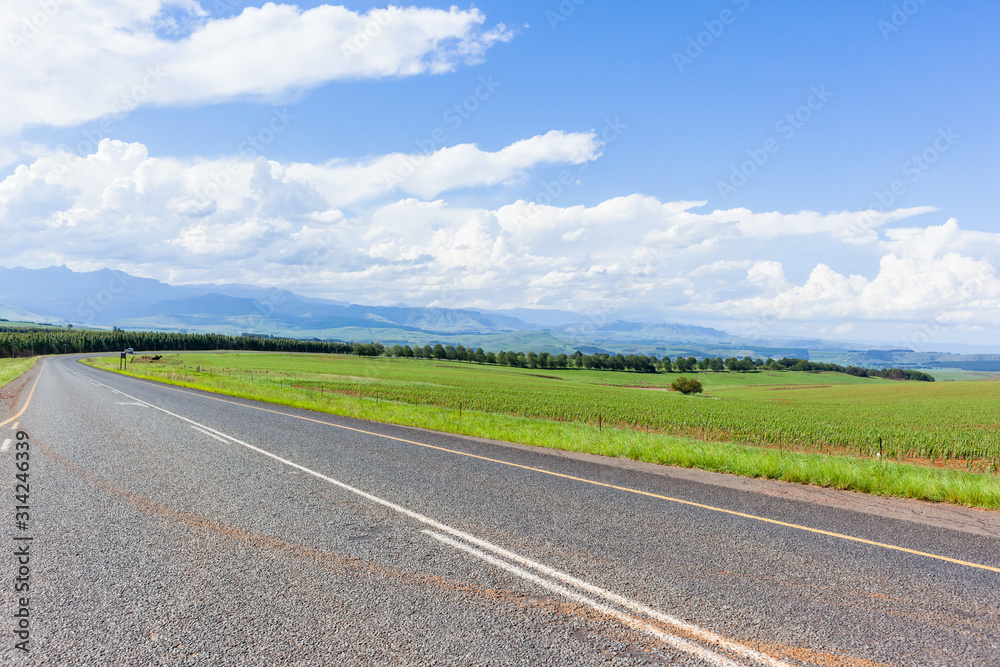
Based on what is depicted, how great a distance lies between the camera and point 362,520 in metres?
7.12

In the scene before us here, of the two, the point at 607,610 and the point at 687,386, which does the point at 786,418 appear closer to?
the point at 607,610

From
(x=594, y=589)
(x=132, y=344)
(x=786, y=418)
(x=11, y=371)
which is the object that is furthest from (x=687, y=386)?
(x=132, y=344)

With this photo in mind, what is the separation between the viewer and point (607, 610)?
15.2 ft

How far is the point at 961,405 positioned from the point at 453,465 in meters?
56.4

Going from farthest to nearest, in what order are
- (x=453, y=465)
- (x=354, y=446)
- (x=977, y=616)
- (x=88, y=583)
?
(x=354, y=446) → (x=453, y=465) → (x=88, y=583) → (x=977, y=616)

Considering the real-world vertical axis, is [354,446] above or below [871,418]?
above

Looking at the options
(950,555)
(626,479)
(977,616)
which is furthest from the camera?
(626,479)

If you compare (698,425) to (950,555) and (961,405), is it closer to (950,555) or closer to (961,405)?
(950,555)

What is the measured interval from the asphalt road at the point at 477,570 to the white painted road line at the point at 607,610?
0.07 ft

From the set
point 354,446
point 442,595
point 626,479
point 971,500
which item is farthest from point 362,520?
point 971,500

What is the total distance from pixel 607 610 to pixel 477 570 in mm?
1435

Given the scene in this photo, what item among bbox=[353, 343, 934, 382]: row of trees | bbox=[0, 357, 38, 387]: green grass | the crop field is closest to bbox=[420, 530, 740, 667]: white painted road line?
the crop field

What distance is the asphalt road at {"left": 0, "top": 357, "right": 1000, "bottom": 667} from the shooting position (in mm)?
4102

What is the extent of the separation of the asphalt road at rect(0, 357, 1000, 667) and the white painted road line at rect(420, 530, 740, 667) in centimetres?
2
